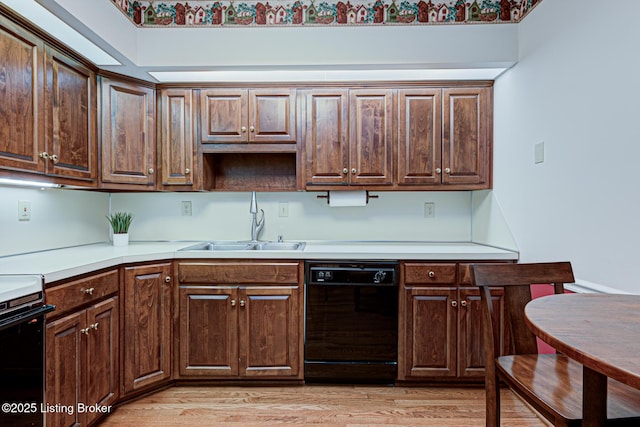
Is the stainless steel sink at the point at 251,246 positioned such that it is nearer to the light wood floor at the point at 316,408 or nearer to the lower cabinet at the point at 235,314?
the lower cabinet at the point at 235,314

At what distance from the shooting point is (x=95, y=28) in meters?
1.97

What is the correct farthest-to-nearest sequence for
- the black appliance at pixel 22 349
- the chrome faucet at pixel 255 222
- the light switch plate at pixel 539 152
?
1. the chrome faucet at pixel 255 222
2. the light switch plate at pixel 539 152
3. the black appliance at pixel 22 349

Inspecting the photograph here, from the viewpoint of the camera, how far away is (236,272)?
7.61ft

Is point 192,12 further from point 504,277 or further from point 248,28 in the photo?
point 504,277

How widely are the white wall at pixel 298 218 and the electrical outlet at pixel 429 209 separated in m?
0.03

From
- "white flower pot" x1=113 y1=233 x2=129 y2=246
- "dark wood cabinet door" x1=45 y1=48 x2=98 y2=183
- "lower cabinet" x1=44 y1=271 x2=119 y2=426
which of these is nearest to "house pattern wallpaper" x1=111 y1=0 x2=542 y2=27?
"dark wood cabinet door" x1=45 y1=48 x2=98 y2=183

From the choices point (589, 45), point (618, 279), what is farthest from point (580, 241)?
point (589, 45)

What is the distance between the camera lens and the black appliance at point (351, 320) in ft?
7.64

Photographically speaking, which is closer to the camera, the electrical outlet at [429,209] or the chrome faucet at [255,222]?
the chrome faucet at [255,222]

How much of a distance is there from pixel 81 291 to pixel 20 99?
3.21 feet

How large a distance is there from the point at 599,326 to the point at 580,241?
3.23 ft

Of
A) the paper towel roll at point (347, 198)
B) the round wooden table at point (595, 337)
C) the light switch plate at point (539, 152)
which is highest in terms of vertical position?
the light switch plate at point (539, 152)

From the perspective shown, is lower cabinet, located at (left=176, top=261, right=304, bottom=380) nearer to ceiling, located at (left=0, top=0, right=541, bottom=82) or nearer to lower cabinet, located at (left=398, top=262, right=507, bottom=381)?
lower cabinet, located at (left=398, top=262, right=507, bottom=381)

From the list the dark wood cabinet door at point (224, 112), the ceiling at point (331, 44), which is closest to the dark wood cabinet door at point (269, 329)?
the dark wood cabinet door at point (224, 112)
